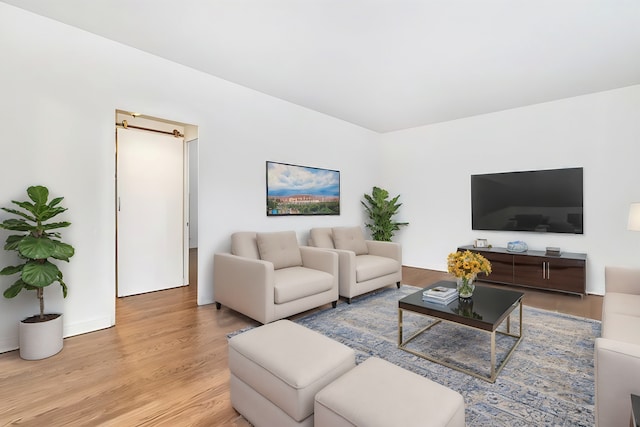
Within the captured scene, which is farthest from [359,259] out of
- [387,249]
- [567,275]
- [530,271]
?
[567,275]

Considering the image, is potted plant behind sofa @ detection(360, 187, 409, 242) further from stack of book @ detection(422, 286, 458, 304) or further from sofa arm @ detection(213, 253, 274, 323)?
sofa arm @ detection(213, 253, 274, 323)

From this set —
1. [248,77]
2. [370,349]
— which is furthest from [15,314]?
[248,77]

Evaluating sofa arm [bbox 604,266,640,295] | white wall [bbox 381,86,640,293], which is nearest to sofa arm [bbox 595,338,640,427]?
sofa arm [bbox 604,266,640,295]

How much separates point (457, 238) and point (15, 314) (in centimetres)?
554

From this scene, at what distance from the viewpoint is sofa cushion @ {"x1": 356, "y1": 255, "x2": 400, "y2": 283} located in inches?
144

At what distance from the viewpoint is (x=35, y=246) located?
7.24 feet

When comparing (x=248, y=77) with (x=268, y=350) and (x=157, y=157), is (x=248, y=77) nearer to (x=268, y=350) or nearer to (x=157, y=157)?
(x=157, y=157)

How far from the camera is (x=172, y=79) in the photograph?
3281mm

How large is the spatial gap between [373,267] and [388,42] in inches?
96.6

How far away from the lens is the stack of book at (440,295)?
242 centimetres

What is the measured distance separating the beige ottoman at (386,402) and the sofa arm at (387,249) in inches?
117

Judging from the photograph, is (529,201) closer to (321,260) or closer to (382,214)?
(382,214)

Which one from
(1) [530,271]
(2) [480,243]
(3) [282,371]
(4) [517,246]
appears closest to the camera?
(3) [282,371]

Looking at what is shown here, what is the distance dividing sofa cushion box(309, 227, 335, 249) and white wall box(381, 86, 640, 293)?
6.81ft
